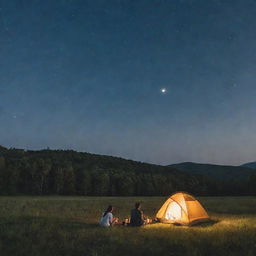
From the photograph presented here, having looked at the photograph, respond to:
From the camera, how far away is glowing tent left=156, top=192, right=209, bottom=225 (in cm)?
1720

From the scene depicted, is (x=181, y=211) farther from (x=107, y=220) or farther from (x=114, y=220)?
(x=107, y=220)

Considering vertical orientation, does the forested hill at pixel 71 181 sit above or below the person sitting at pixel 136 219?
above

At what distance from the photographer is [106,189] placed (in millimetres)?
89938

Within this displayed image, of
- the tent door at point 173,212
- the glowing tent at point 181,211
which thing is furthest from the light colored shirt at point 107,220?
the tent door at point 173,212

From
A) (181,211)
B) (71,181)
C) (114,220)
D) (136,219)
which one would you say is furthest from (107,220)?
(71,181)

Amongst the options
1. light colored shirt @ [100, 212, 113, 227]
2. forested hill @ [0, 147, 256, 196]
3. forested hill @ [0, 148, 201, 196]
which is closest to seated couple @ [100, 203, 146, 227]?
light colored shirt @ [100, 212, 113, 227]

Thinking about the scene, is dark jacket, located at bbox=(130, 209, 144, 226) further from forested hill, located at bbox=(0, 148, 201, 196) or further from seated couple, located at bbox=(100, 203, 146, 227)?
forested hill, located at bbox=(0, 148, 201, 196)

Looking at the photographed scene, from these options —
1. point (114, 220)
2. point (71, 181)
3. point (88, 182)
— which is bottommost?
point (114, 220)

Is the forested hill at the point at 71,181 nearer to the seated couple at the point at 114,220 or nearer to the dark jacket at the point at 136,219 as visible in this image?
the seated couple at the point at 114,220

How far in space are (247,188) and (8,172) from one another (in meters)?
80.3

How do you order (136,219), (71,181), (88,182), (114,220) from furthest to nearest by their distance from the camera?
(88,182)
(71,181)
(114,220)
(136,219)

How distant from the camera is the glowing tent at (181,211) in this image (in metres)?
Answer: 17.2

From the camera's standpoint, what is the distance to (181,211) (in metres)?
17.5

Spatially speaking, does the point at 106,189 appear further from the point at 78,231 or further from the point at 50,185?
the point at 78,231
